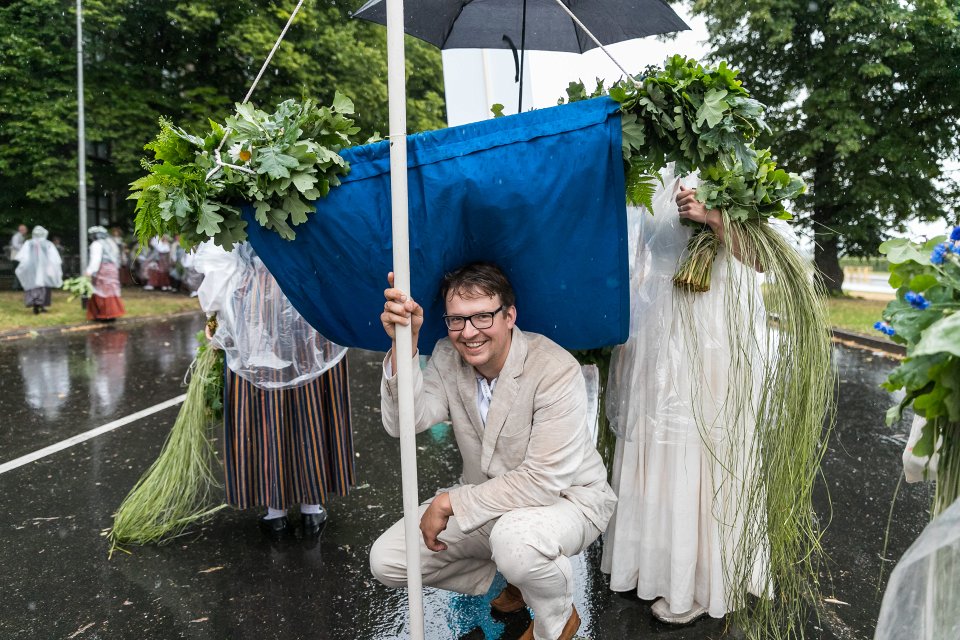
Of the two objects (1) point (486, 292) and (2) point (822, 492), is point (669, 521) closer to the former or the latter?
(1) point (486, 292)

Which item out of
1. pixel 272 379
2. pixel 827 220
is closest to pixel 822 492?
pixel 272 379

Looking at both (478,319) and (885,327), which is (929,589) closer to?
(885,327)

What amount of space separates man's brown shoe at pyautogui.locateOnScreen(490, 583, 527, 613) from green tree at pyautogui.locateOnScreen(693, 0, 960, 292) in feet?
49.8

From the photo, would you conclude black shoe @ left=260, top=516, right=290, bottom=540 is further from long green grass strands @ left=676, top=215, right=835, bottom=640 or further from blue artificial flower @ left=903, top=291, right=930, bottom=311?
blue artificial flower @ left=903, top=291, right=930, bottom=311

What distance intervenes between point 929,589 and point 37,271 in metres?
16.1

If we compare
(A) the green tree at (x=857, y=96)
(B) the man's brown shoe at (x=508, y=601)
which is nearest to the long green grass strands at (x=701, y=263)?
(B) the man's brown shoe at (x=508, y=601)

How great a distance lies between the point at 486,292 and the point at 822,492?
312 centimetres

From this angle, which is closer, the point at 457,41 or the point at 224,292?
the point at 224,292

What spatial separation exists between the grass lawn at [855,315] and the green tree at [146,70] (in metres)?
11.0

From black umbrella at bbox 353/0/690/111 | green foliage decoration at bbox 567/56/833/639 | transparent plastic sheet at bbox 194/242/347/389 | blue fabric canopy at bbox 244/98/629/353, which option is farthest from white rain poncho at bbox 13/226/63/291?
green foliage decoration at bbox 567/56/833/639

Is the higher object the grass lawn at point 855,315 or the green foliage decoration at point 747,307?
the green foliage decoration at point 747,307

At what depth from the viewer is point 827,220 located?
770 inches

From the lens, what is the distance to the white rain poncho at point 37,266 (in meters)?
14.3

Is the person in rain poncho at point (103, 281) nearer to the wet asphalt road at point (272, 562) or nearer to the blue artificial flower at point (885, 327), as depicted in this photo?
the wet asphalt road at point (272, 562)
